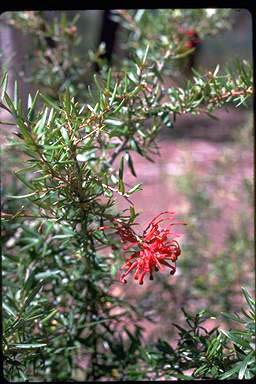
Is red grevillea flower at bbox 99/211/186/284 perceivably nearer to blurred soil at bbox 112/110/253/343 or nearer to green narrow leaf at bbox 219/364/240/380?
green narrow leaf at bbox 219/364/240/380

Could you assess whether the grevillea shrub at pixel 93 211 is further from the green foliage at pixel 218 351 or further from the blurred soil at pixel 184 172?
the blurred soil at pixel 184 172

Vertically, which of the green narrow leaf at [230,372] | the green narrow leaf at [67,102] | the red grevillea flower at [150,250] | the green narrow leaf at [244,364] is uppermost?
the green narrow leaf at [67,102]

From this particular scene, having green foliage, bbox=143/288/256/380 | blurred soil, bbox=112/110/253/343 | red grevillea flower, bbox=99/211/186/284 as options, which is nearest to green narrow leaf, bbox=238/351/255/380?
green foliage, bbox=143/288/256/380

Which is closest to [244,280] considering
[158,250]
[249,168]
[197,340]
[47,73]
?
[47,73]

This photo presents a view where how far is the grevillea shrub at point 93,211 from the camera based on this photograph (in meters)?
0.65

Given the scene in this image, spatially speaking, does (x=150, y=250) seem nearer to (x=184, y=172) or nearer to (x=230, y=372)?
(x=230, y=372)

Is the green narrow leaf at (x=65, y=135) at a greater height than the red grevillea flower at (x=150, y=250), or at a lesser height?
greater

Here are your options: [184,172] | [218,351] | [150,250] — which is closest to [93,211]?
[150,250]

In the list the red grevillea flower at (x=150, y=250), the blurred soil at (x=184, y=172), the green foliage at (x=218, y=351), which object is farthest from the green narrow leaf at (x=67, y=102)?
the blurred soil at (x=184, y=172)

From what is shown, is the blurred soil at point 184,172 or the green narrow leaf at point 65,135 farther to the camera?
the blurred soil at point 184,172

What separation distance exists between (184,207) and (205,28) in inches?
86.3

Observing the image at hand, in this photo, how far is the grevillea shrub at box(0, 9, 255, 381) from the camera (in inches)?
25.4

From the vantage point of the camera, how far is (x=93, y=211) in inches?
27.8

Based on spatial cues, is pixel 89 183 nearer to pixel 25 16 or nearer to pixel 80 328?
pixel 80 328
